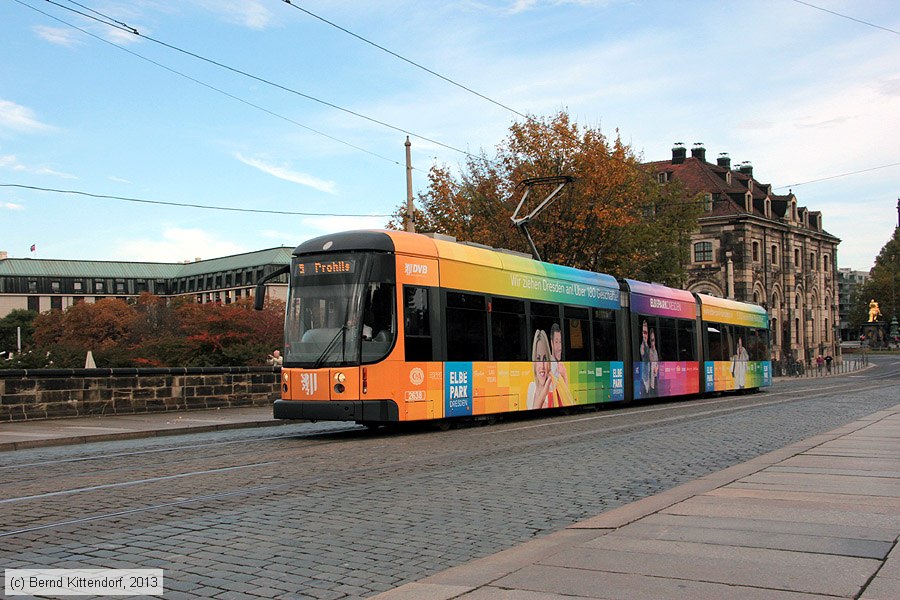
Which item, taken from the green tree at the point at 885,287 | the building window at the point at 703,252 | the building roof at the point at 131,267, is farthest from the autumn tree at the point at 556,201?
the green tree at the point at 885,287

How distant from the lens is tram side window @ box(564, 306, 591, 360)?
74.0 ft

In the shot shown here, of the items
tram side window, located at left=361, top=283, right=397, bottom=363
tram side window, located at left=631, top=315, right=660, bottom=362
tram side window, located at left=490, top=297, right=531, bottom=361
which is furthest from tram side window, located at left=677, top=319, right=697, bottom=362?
tram side window, located at left=361, top=283, right=397, bottom=363

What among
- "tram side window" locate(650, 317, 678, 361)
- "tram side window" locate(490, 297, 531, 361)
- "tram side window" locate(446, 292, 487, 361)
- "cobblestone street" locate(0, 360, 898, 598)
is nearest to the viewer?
"cobblestone street" locate(0, 360, 898, 598)

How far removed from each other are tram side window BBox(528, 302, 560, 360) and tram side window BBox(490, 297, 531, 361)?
1.33 ft

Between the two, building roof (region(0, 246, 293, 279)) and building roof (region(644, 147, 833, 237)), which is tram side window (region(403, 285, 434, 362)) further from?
building roof (region(0, 246, 293, 279))

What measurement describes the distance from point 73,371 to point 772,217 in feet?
245

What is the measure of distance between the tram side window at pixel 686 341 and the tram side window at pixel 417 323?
1492 centimetres

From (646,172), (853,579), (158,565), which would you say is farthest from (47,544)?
(646,172)

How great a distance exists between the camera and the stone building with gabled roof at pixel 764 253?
260 feet

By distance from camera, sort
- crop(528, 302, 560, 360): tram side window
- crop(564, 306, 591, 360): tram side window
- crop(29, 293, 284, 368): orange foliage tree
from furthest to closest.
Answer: crop(29, 293, 284, 368): orange foliage tree
crop(564, 306, 591, 360): tram side window
crop(528, 302, 560, 360): tram side window

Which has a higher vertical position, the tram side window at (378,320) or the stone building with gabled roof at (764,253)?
the stone building with gabled roof at (764,253)

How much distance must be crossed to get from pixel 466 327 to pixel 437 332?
117cm

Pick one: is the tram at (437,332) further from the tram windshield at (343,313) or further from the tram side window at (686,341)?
the tram side window at (686,341)

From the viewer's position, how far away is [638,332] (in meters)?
26.8
